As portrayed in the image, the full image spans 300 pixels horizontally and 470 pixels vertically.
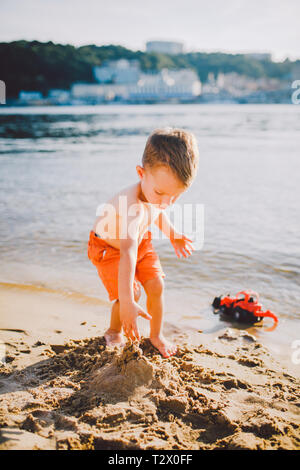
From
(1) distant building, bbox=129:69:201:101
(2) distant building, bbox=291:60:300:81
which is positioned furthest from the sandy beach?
(1) distant building, bbox=129:69:201:101

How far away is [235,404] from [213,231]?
11.9ft

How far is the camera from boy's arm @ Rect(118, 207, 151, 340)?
1996mm

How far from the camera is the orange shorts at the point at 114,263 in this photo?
243cm

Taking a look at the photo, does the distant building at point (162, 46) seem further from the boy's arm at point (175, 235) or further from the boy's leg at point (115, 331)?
the boy's leg at point (115, 331)

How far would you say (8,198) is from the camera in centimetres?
753

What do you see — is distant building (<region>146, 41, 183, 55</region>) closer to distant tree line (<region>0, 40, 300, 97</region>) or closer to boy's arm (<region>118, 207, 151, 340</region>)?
distant tree line (<region>0, 40, 300, 97</region>)

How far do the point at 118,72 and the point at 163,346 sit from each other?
11427 cm

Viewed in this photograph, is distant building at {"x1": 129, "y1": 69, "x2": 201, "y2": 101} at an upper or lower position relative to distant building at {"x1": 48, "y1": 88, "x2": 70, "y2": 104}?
upper

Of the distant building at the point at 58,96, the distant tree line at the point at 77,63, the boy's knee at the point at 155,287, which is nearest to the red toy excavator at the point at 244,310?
the boy's knee at the point at 155,287

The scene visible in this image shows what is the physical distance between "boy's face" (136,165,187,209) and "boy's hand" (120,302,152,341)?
1.97 feet

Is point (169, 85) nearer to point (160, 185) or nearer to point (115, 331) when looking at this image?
point (115, 331)

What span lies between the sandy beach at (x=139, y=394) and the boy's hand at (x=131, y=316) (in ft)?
0.65

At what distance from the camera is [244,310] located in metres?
3.17
